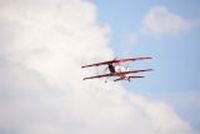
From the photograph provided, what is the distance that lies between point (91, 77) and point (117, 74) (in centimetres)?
467

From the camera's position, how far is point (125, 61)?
82.9 meters

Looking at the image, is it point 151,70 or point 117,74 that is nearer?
point 151,70

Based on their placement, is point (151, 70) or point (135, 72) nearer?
point (151, 70)

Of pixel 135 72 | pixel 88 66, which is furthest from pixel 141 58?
pixel 88 66

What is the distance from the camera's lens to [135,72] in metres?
82.2

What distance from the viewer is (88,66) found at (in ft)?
271

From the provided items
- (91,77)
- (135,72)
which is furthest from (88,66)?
(135,72)

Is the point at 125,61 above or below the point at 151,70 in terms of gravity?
above

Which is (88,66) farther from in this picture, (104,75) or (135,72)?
(135,72)

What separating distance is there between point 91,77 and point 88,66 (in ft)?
6.96

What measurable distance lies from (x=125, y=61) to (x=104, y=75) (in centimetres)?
454

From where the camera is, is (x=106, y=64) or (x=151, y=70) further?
(x=106, y=64)

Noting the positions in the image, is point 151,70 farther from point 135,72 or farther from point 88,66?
point 88,66

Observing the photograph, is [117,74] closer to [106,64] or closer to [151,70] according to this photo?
[106,64]
